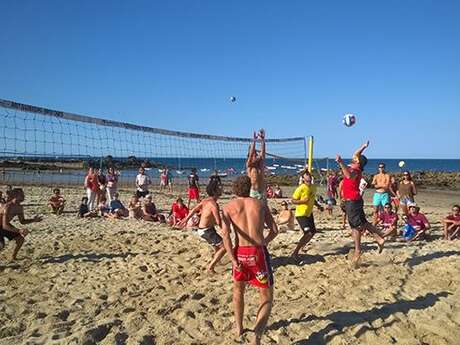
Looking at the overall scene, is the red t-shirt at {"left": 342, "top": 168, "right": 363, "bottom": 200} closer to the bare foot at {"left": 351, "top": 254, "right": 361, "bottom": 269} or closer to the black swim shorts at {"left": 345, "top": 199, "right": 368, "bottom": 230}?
the black swim shorts at {"left": 345, "top": 199, "right": 368, "bottom": 230}

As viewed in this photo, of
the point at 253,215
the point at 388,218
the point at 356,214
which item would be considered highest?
the point at 253,215

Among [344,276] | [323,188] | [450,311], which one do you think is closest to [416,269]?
[344,276]

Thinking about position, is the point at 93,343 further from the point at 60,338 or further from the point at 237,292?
the point at 237,292

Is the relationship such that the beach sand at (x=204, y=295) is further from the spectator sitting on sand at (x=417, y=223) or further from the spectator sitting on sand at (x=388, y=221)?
the spectator sitting on sand at (x=388, y=221)

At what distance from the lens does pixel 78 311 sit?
4773mm

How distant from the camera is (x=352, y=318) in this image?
4.26m

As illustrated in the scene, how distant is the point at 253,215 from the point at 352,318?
1.44 metres

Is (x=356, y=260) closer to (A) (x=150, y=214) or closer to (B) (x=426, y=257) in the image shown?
(B) (x=426, y=257)

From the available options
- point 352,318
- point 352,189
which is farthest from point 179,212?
point 352,318

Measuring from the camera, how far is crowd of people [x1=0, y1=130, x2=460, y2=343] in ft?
12.0

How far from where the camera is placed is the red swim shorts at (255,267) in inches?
142

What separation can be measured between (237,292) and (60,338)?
5.01 ft

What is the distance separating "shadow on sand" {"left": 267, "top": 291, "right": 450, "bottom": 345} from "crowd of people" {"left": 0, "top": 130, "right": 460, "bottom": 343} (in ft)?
1.72

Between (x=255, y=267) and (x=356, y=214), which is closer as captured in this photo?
(x=255, y=267)
